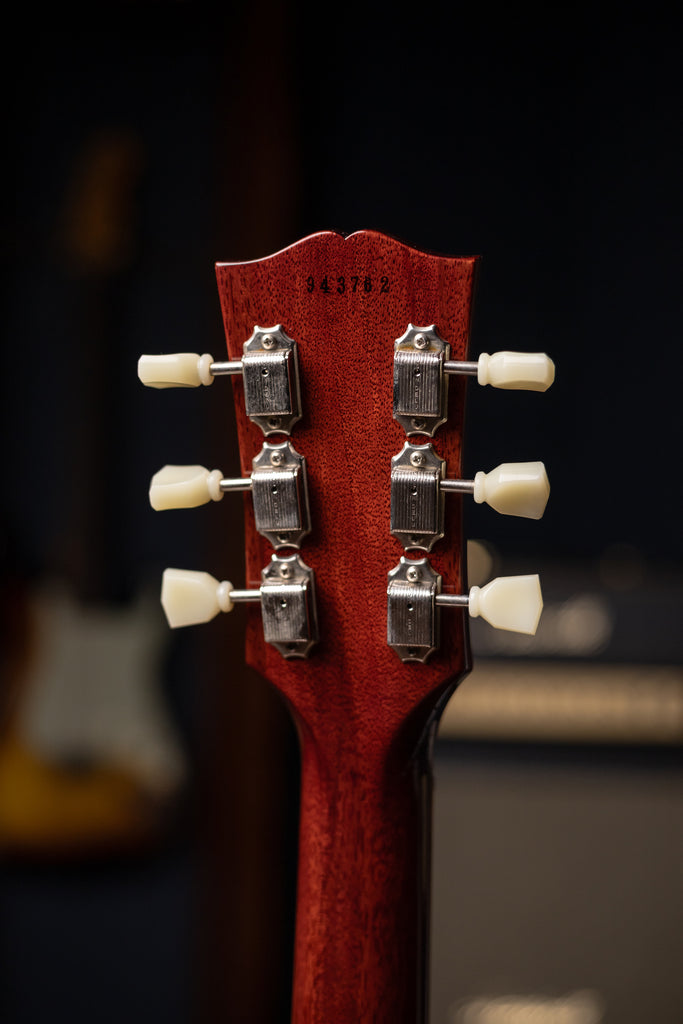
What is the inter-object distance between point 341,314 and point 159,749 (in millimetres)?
1094

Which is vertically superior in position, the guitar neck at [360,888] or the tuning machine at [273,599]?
the tuning machine at [273,599]

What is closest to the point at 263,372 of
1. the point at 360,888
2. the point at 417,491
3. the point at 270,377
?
the point at 270,377

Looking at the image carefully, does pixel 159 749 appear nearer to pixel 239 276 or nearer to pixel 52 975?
pixel 52 975

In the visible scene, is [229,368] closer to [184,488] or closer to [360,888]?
[184,488]

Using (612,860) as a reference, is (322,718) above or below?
above

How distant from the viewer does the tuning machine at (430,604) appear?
1.71ft

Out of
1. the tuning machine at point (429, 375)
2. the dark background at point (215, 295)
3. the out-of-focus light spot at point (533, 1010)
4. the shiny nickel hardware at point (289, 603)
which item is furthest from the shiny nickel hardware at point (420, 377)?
the out-of-focus light spot at point (533, 1010)

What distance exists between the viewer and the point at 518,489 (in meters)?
0.51

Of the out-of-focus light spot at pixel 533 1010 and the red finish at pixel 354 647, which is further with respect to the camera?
the out-of-focus light spot at pixel 533 1010

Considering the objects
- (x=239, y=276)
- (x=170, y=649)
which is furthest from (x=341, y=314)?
(x=170, y=649)

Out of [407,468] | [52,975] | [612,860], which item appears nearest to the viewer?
[407,468]

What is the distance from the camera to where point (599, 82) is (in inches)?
61.0

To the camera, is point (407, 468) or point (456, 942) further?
point (456, 942)

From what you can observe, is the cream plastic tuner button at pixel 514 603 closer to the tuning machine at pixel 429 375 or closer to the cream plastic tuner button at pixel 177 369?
the tuning machine at pixel 429 375
